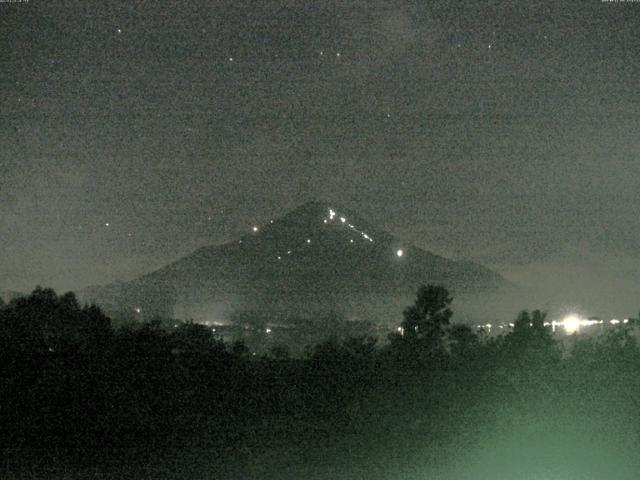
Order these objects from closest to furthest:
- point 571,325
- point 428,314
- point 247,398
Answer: point 247,398 → point 571,325 → point 428,314

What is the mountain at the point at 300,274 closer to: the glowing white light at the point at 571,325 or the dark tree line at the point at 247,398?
the glowing white light at the point at 571,325

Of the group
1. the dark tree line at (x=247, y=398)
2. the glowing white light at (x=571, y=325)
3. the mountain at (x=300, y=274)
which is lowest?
the dark tree line at (x=247, y=398)

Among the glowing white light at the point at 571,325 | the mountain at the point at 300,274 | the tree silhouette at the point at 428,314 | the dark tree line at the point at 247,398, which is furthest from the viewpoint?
the mountain at the point at 300,274

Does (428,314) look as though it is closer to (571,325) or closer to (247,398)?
(571,325)

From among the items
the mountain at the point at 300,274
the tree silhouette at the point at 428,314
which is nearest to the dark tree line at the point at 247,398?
the tree silhouette at the point at 428,314

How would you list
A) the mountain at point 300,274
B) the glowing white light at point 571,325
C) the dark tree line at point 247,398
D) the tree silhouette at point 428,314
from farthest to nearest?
the mountain at point 300,274 → the tree silhouette at point 428,314 → the glowing white light at point 571,325 → the dark tree line at point 247,398

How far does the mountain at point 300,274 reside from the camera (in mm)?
80375

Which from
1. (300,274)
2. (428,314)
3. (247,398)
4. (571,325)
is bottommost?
(247,398)

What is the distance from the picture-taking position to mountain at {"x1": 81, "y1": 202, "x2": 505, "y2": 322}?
80375 mm

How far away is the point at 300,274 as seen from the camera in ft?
320

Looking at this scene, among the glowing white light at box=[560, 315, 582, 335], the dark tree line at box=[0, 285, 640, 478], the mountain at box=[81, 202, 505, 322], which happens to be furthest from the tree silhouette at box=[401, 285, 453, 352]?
the mountain at box=[81, 202, 505, 322]

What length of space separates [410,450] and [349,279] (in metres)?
79.8

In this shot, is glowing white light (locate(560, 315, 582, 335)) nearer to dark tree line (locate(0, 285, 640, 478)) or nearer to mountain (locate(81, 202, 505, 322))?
dark tree line (locate(0, 285, 640, 478))

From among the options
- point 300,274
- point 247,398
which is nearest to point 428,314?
point 247,398
